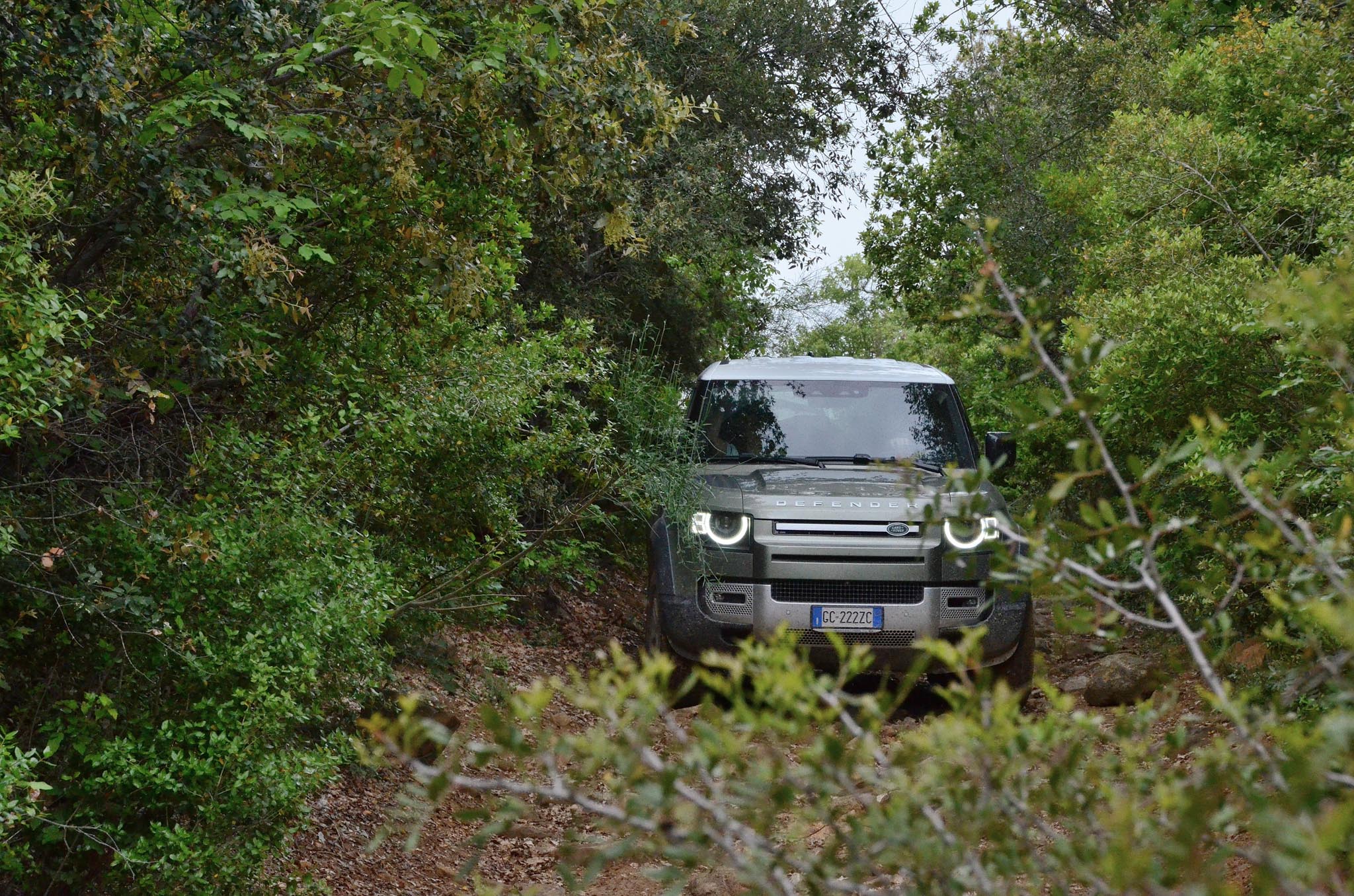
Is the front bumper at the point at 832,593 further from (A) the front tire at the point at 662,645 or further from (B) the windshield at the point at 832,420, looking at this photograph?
(B) the windshield at the point at 832,420

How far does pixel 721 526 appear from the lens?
281 inches

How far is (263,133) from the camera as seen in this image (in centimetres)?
454

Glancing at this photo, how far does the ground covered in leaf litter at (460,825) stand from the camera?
5555 millimetres

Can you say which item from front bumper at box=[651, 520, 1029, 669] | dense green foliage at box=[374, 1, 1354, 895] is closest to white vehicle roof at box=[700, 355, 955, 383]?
dense green foliage at box=[374, 1, 1354, 895]

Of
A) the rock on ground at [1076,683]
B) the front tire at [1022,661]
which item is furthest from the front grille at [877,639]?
the rock on ground at [1076,683]

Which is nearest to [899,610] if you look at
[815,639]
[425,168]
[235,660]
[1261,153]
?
[815,639]

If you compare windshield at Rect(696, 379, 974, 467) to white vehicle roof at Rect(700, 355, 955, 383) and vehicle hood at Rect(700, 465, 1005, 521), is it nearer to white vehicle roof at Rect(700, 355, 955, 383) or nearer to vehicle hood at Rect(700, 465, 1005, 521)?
white vehicle roof at Rect(700, 355, 955, 383)

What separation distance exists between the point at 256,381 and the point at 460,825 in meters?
2.56

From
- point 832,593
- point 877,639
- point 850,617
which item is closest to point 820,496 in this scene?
point 832,593

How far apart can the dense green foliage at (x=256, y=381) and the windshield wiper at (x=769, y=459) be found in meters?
0.79

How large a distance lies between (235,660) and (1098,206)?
8.46 m

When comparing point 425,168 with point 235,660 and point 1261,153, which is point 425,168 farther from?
point 1261,153

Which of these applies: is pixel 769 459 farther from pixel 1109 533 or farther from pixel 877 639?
pixel 1109 533

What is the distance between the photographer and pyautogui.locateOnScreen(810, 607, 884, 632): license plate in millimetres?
6914
